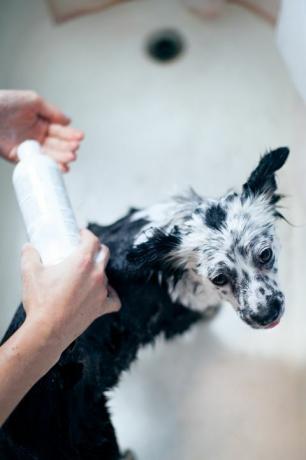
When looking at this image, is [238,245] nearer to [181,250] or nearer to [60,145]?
[181,250]

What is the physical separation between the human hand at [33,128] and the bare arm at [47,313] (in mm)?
511

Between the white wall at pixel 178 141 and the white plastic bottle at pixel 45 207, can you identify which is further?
the white wall at pixel 178 141

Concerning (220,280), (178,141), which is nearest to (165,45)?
(178,141)

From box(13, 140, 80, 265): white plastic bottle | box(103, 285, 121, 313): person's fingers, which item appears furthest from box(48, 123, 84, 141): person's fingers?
box(103, 285, 121, 313): person's fingers

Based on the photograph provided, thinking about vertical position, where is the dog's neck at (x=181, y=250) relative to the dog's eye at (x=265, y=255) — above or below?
below

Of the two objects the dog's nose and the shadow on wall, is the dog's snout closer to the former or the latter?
the dog's nose

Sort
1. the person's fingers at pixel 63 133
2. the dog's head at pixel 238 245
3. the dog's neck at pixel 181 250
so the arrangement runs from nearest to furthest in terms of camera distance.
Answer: the dog's head at pixel 238 245 → the dog's neck at pixel 181 250 → the person's fingers at pixel 63 133

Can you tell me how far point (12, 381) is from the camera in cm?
113

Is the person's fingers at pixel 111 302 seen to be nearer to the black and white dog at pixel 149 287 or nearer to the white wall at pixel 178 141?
the black and white dog at pixel 149 287

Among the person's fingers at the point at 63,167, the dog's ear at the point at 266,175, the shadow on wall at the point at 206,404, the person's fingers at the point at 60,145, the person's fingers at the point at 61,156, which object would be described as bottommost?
the shadow on wall at the point at 206,404

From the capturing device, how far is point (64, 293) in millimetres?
1181

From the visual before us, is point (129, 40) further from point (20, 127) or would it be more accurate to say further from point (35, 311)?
point (35, 311)

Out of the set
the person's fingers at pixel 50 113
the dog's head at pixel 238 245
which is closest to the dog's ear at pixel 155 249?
the dog's head at pixel 238 245

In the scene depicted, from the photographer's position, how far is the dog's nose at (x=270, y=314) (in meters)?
1.33
